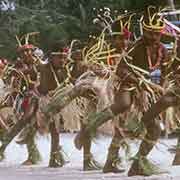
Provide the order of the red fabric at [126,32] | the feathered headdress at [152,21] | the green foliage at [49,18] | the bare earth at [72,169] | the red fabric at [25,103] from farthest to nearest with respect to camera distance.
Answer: the green foliage at [49,18], the red fabric at [25,103], the red fabric at [126,32], the bare earth at [72,169], the feathered headdress at [152,21]

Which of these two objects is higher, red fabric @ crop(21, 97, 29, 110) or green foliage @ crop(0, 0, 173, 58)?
green foliage @ crop(0, 0, 173, 58)

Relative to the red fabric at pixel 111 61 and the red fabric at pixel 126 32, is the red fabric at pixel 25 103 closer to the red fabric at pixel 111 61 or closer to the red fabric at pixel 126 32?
the red fabric at pixel 111 61

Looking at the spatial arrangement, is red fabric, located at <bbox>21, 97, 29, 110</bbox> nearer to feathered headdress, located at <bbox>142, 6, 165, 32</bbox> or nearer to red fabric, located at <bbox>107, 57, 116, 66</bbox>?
red fabric, located at <bbox>107, 57, 116, 66</bbox>

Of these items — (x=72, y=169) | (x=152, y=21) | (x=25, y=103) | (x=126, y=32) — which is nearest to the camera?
(x=152, y=21)

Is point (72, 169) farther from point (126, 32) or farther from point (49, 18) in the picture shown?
point (49, 18)

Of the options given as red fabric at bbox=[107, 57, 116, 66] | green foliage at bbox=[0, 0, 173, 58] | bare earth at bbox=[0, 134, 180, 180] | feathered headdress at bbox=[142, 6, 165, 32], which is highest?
green foliage at bbox=[0, 0, 173, 58]

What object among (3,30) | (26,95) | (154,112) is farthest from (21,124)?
(3,30)

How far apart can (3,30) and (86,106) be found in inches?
704

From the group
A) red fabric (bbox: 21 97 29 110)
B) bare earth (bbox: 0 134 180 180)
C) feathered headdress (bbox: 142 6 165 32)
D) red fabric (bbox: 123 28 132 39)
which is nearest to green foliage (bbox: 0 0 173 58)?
bare earth (bbox: 0 134 180 180)

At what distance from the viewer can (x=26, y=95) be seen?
36.8ft

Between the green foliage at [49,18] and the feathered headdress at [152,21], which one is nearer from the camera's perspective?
the feathered headdress at [152,21]

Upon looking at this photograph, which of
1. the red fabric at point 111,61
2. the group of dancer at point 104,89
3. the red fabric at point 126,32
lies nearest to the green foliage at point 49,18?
the group of dancer at point 104,89

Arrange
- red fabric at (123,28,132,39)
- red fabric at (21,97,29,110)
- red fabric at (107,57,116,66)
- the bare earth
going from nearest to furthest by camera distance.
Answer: the bare earth → red fabric at (123,28,132,39) → red fabric at (107,57,116,66) → red fabric at (21,97,29,110)

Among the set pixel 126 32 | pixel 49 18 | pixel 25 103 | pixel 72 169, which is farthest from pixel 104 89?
pixel 49 18
